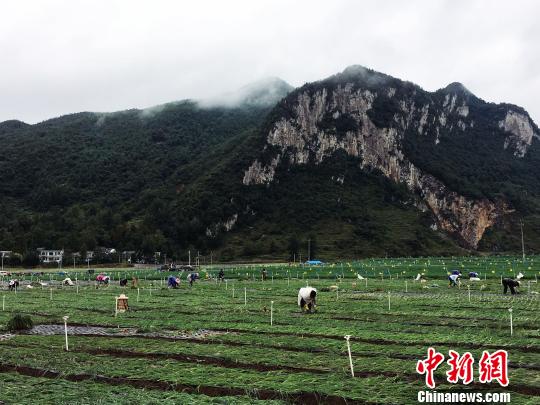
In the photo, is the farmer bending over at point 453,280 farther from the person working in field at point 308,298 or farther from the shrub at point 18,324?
the shrub at point 18,324

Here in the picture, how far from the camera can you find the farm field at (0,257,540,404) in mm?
12164

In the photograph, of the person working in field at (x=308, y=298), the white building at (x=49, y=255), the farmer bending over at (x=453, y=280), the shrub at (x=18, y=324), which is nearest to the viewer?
the shrub at (x=18, y=324)

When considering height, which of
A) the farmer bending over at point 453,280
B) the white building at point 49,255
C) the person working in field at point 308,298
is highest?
the person working in field at point 308,298

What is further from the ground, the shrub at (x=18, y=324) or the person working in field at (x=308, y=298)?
the person working in field at (x=308, y=298)

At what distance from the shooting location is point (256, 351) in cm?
1697

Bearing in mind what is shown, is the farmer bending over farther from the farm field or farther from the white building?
the white building

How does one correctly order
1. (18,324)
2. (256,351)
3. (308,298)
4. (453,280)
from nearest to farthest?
(256,351)
(18,324)
(308,298)
(453,280)

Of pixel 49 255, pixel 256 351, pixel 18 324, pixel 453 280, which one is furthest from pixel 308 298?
A: pixel 49 255

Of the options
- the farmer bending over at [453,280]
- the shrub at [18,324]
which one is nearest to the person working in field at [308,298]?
the shrub at [18,324]

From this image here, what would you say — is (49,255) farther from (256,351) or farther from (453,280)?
(256,351)

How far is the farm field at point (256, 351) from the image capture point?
12.2 metres

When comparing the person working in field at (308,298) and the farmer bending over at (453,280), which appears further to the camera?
the farmer bending over at (453,280)

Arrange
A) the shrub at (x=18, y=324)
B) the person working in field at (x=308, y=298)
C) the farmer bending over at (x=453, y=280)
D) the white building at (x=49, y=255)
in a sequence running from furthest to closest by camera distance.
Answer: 1. the white building at (x=49, y=255)
2. the farmer bending over at (x=453, y=280)
3. the person working in field at (x=308, y=298)
4. the shrub at (x=18, y=324)

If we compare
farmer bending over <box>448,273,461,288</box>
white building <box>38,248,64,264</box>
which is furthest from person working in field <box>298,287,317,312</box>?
white building <box>38,248,64,264</box>
